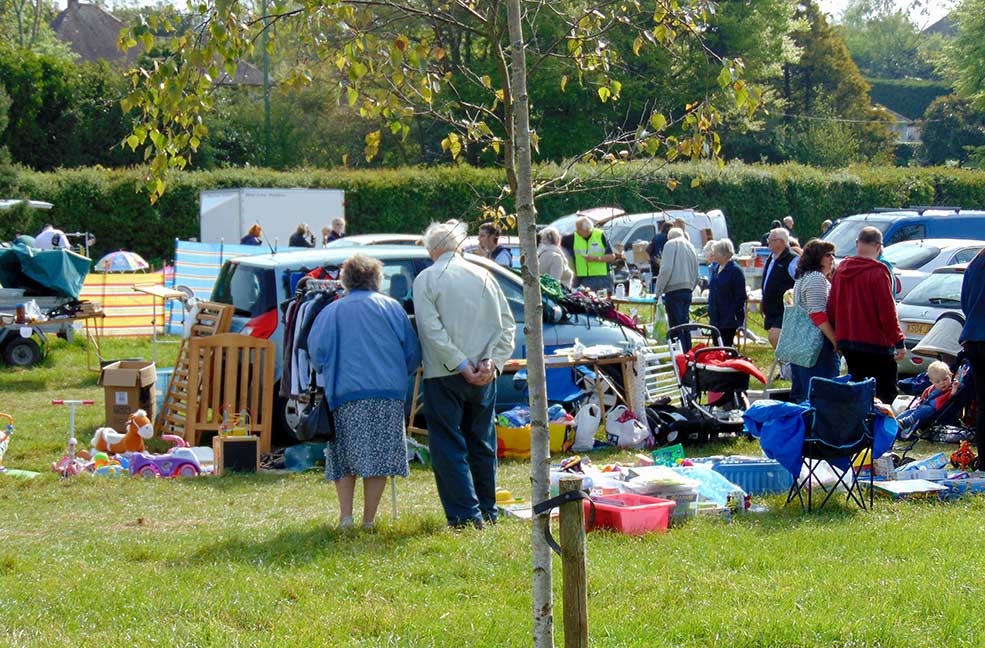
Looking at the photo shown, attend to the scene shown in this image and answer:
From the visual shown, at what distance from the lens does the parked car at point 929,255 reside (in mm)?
18516

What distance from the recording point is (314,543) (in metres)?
6.80

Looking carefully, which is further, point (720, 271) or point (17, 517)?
point (720, 271)

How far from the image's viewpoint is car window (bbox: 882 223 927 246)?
71.6 feet

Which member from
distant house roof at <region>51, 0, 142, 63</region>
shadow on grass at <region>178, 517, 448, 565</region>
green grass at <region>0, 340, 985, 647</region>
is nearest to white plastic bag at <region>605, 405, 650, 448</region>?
green grass at <region>0, 340, 985, 647</region>

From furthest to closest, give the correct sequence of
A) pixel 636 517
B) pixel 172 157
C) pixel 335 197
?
1. pixel 335 197
2. pixel 636 517
3. pixel 172 157

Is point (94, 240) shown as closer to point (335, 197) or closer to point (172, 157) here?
point (335, 197)

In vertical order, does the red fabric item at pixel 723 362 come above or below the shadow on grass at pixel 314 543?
above

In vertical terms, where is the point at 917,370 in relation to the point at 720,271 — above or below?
below

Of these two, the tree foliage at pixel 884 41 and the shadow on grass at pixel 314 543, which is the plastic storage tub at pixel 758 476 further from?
the tree foliage at pixel 884 41

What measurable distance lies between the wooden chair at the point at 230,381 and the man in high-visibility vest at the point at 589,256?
24.0 ft

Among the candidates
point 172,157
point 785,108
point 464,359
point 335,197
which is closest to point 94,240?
point 335,197

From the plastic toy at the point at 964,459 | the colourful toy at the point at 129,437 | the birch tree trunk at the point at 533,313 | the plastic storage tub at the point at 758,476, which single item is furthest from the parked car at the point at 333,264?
the birch tree trunk at the point at 533,313

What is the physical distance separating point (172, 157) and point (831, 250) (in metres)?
6.85

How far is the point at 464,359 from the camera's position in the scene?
7020 millimetres
